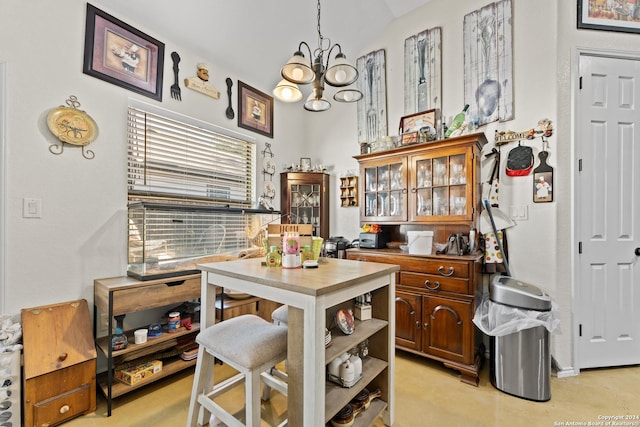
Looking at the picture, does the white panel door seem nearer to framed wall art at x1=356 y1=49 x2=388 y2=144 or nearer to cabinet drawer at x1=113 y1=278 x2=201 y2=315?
framed wall art at x1=356 y1=49 x2=388 y2=144

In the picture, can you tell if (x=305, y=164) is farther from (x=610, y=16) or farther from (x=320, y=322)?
(x=610, y=16)

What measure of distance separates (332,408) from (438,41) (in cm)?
315

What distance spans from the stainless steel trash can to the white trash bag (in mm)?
35

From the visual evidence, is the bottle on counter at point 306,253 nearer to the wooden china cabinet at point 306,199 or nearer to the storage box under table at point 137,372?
the storage box under table at point 137,372

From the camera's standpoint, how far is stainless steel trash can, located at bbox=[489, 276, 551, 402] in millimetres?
1832

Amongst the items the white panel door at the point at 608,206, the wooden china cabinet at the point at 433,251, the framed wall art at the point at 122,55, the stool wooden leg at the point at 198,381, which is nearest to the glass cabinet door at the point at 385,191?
the wooden china cabinet at the point at 433,251

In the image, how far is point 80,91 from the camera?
191cm

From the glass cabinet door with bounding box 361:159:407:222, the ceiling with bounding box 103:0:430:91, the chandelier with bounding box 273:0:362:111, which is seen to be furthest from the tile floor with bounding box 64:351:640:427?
the ceiling with bounding box 103:0:430:91

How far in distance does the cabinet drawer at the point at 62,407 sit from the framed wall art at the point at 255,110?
2474mm

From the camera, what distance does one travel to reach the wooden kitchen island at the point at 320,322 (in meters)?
1.06

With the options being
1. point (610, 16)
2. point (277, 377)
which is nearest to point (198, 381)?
point (277, 377)

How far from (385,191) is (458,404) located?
1.77 meters

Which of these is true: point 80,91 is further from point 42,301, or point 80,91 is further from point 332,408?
point 332,408

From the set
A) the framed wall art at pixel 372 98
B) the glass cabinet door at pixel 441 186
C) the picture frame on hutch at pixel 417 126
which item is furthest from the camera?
the framed wall art at pixel 372 98
